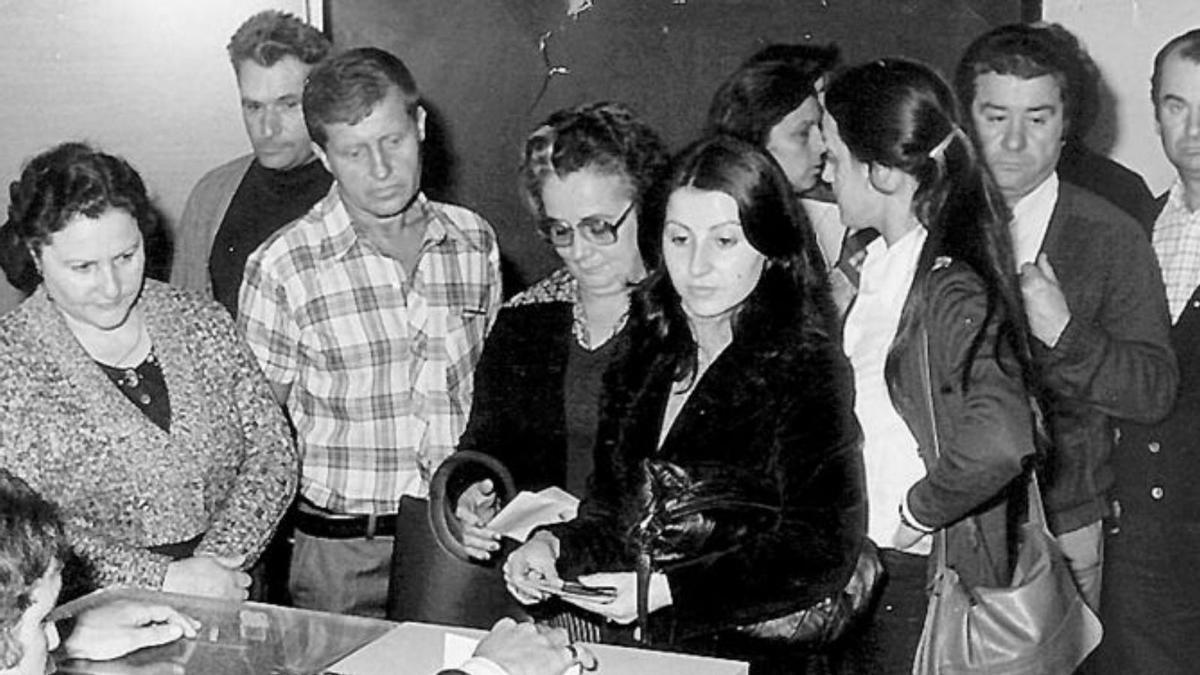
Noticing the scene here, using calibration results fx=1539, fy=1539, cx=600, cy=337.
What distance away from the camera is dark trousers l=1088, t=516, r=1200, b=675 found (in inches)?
83.5

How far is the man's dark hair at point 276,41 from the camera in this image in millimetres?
2432

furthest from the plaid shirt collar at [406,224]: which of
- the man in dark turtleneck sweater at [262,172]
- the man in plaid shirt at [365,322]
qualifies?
the man in dark turtleneck sweater at [262,172]

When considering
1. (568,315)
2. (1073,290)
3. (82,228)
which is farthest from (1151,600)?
(82,228)

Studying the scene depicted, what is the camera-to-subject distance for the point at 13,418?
1.72 m

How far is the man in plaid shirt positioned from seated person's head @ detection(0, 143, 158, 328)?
1.21ft

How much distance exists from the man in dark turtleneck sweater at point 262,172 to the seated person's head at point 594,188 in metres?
0.66

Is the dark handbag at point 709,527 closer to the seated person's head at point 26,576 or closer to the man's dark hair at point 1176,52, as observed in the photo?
the seated person's head at point 26,576

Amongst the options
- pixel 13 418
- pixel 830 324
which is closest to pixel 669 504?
pixel 830 324

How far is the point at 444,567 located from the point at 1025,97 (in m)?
0.99

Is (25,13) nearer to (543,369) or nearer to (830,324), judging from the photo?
(543,369)

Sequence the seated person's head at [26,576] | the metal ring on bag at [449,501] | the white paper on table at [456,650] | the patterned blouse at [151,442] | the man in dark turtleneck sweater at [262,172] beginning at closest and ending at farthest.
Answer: the seated person's head at [26,576], the white paper on table at [456,650], the patterned blouse at [151,442], the metal ring on bag at [449,501], the man in dark turtleneck sweater at [262,172]

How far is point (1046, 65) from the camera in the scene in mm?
2102

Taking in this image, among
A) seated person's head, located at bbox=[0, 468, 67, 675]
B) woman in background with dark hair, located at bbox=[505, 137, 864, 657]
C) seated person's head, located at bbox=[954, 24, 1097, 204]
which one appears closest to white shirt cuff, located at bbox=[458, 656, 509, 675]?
woman in background with dark hair, located at bbox=[505, 137, 864, 657]

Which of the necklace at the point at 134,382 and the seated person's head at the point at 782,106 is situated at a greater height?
the seated person's head at the point at 782,106
